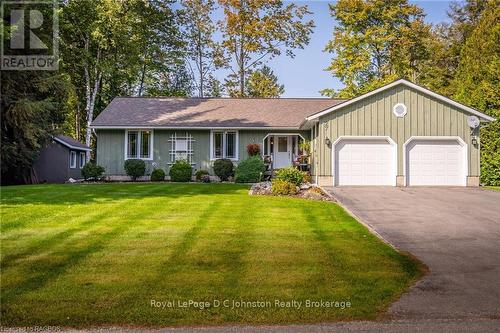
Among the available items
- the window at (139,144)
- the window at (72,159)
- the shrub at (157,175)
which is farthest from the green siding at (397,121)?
the window at (72,159)

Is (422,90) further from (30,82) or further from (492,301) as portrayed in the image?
(30,82)

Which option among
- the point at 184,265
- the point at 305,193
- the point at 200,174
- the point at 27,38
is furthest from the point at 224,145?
the point at 184,265

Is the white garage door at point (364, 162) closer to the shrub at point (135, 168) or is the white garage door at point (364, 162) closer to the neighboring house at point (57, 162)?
the shrub at point (135, 168)

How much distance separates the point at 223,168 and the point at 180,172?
212 centimetres

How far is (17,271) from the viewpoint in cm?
606

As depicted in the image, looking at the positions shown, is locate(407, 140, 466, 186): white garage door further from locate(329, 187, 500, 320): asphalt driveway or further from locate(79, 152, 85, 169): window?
locate(79, 152, 85, 169): window

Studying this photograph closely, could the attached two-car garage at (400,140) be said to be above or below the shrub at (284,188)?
above

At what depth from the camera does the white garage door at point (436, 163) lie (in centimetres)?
1919

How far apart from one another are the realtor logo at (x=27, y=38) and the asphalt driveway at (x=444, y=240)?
15.5m

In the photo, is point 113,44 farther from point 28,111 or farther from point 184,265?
point 184,265

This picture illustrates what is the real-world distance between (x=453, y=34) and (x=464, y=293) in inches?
1409

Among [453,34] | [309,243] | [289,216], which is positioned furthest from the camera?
[453,34]

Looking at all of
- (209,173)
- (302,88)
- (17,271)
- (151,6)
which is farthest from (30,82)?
(302,88)

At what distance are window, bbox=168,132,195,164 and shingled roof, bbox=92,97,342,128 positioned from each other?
70 cm
